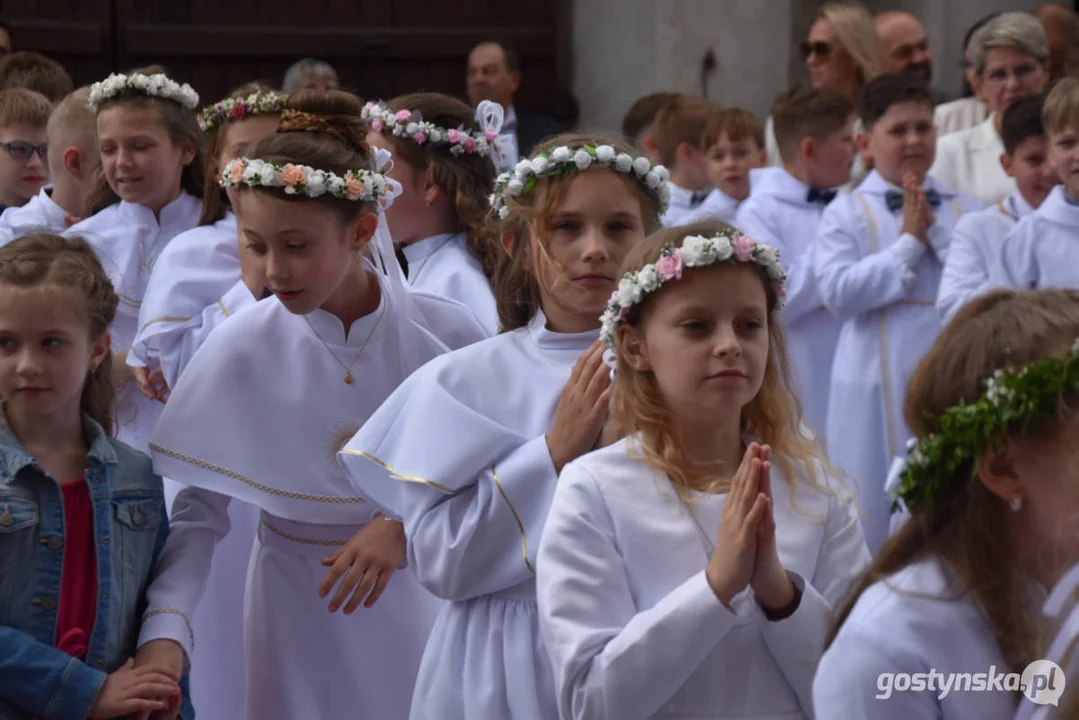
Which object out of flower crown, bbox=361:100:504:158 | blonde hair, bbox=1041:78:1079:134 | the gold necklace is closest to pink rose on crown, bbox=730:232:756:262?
the gold necklace

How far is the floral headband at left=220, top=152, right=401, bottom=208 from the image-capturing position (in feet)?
12.8

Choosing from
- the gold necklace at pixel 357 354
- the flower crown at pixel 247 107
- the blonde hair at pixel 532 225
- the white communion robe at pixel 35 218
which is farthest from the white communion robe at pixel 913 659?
the white communion robe at pixel 35 218

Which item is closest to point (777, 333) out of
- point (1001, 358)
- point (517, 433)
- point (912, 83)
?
point (517, 433)

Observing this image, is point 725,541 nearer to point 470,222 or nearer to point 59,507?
point 59,507

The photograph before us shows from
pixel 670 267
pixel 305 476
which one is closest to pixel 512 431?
pixel 670 267

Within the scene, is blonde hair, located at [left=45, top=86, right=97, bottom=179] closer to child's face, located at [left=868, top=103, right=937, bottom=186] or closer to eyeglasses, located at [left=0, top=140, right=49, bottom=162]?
eyeglasses, located at [left=0, top=140, right=49, bottom=162]

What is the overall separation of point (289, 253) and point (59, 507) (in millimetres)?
842

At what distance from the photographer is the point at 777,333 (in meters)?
3.32

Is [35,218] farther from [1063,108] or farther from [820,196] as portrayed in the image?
[1063,108]

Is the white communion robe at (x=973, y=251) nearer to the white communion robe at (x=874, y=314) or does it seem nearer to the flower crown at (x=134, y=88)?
the white communion robe at (x=874, y=314)

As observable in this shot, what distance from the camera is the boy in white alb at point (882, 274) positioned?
22.4 ft

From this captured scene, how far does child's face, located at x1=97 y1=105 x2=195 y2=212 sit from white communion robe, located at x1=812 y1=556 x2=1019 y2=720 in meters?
4.05

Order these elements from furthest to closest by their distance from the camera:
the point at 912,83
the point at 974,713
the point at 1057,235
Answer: the point at 912,83
the point at 1057,235
the point at 974,713

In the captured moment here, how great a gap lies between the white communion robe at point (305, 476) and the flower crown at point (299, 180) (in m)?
0.27
